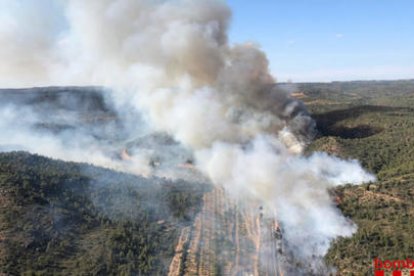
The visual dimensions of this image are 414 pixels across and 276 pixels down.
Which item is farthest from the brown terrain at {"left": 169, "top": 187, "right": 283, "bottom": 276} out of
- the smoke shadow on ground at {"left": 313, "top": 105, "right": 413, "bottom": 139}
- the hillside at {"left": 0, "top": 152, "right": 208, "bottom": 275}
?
the smoke shadow on ground at {"left": 313, "top": 105, "right": 413, "bottom": 139}

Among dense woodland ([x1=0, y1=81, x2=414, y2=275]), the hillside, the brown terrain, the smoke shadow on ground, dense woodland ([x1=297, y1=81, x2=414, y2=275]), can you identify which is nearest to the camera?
dense woodland ([x1=297, y1=81, x2=414, y2=275])

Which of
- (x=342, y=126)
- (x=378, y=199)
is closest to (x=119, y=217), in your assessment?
(x=378, y=199)

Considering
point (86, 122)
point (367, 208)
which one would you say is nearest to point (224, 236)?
point (367, 208)

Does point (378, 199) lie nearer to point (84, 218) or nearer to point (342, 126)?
point (84, 218)

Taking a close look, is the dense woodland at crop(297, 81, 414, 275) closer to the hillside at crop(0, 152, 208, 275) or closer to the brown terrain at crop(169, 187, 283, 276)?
the brown terrain at crop(169, 187, 283, 276)

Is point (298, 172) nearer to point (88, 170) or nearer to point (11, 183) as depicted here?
point (88, 170)

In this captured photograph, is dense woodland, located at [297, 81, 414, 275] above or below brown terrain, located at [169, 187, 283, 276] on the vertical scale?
above

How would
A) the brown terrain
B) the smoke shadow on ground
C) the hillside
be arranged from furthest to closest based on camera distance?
the smoke shadow on ground
the brown terrain
the hillside

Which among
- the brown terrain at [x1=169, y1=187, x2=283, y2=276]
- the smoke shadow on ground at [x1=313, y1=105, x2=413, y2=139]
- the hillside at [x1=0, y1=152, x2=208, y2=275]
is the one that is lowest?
the brown terrain at [x1=169, y1=187, x2=283, y2=276]
